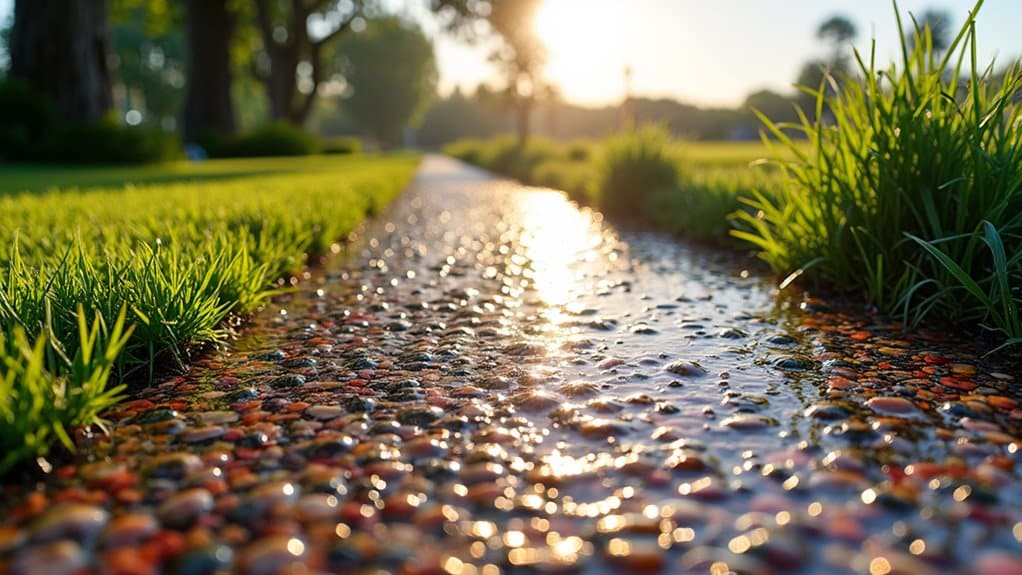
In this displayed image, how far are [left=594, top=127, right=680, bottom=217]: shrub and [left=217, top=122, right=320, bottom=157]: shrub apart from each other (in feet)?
46.3

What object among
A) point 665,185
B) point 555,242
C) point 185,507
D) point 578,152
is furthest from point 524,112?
point 185,507

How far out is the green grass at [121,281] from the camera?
1698 mm

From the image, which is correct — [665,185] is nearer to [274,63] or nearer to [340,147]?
[274,63]

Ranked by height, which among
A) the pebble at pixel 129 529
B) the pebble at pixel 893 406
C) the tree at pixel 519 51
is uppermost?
the tree at pixel 519 51

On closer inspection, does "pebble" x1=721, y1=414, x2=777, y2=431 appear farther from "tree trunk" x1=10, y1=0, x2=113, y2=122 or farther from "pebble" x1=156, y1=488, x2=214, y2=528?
"tree trunk" x1=10, y1=0, x2=113, y2=122

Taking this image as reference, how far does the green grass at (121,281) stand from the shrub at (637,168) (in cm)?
347

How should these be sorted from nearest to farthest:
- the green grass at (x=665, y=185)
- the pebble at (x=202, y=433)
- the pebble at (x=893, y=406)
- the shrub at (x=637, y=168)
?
the pebble at (x=202, y=433)
the pebble at (x=893, y=406)
the green grass at (x=665, y=185)
the shrub at (x=637, y=168)

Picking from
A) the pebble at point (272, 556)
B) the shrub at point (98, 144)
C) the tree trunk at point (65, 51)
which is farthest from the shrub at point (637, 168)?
the tree trunk at point (65, 51)

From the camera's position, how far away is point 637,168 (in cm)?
820

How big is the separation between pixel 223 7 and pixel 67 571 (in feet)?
70.2

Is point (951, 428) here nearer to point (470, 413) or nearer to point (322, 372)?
point (470, 413)

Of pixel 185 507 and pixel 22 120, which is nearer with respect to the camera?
pixel 185 507

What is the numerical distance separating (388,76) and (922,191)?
62.7 m

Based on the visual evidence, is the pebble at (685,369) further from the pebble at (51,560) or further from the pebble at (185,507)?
the pebble at (51,560)
